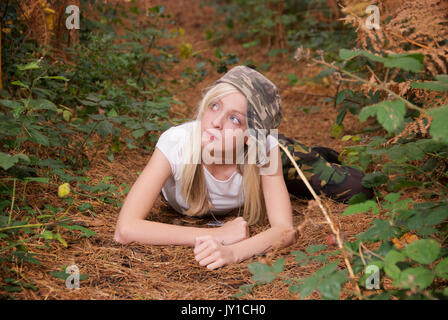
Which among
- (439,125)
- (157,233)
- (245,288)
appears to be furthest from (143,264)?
(439,125)

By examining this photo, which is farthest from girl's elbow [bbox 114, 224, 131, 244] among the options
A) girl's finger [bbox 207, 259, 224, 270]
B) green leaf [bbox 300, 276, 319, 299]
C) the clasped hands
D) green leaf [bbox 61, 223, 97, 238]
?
green leaf [bbox 300, 276, 319, 299]

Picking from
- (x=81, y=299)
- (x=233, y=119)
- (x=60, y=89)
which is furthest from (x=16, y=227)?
(x=60, y=89)

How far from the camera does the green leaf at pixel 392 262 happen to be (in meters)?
1.39

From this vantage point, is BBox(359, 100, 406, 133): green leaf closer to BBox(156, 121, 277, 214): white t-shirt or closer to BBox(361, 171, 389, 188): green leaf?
BBox(361, 171, 389, 188): green leaf

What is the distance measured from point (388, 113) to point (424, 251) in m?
0.46

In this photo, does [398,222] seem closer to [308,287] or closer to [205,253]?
[308,287]

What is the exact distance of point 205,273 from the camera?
6.49 feet

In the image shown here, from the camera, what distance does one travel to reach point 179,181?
8.36 feet

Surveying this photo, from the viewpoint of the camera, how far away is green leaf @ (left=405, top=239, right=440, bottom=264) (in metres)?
1.36

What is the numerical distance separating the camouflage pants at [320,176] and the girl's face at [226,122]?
67cm

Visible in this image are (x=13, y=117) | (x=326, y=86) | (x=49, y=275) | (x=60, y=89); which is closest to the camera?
(x=49, y=275)

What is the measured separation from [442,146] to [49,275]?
178 cm
